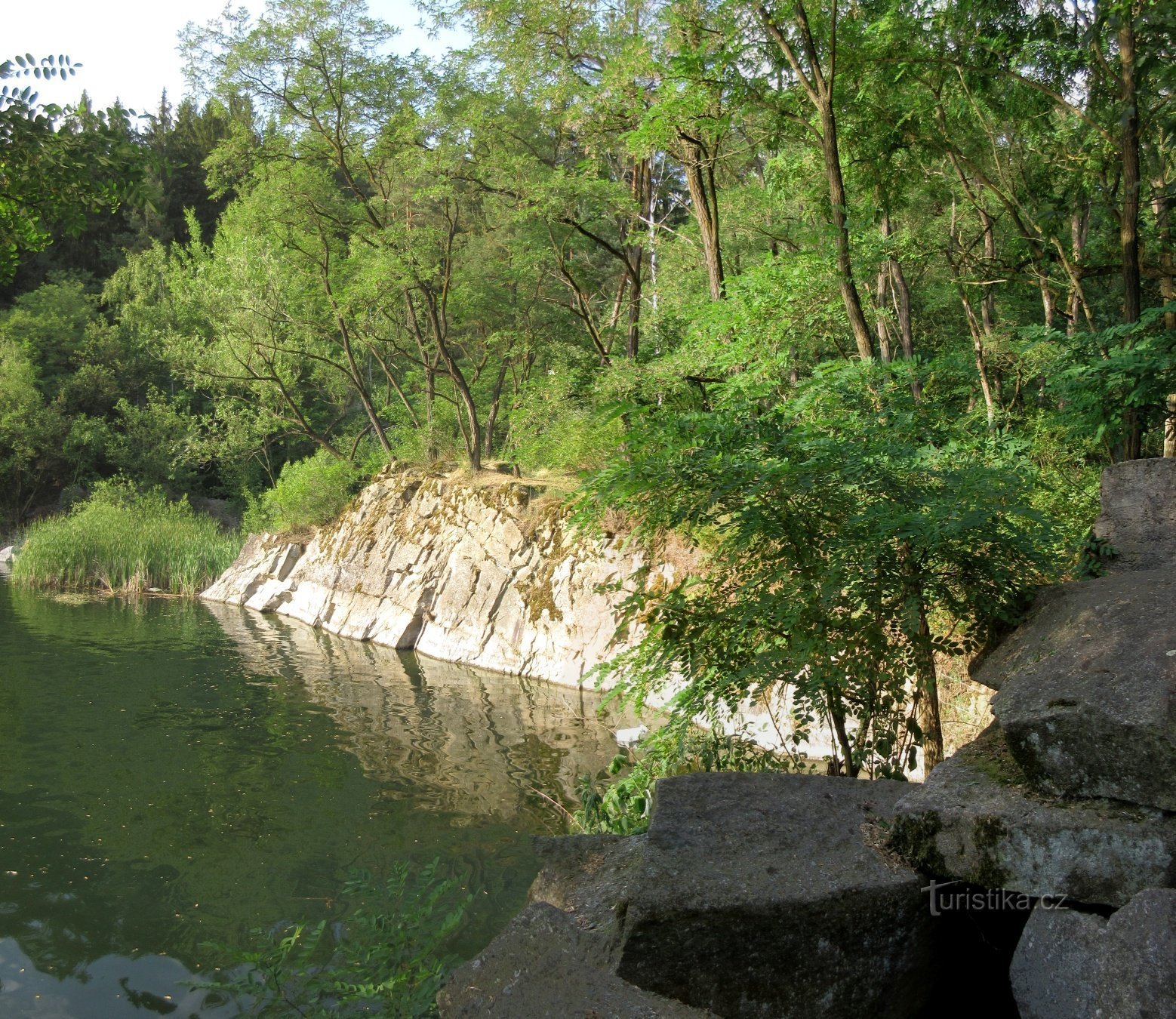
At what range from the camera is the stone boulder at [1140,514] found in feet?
15.3

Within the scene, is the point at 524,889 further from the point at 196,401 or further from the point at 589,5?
the point at 196,401

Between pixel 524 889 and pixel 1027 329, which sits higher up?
pixel 1027 329

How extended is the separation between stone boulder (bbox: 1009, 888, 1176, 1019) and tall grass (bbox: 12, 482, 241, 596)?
25194 millimetres

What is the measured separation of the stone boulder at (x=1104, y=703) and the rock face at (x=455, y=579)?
8783 millimetres

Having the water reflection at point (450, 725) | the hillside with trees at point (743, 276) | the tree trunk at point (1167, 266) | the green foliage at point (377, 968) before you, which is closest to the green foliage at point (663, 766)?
the hillside with trees at point (743, 276)

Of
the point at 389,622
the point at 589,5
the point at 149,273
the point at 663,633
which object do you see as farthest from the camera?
the point at 149,273

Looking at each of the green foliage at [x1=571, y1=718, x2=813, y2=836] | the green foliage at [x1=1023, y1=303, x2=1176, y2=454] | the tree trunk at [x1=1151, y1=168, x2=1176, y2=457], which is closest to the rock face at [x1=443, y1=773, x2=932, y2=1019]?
the green foliage at [x1=571, y1=718, x2=813, y2=836]

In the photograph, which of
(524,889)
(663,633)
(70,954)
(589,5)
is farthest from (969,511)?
(589,5)

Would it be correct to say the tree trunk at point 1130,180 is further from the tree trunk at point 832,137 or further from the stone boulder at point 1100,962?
the stone boulder at point 1100,962

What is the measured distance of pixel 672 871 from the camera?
11.3 ft

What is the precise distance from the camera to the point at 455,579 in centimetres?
1838

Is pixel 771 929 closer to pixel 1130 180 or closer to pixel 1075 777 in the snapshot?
pixel 1075 777

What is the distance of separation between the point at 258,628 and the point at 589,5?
1365 cm

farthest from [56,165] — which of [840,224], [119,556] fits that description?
[119,556]
